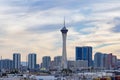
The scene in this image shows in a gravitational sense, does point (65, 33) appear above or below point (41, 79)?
above

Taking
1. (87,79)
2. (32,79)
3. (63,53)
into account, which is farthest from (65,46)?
(32,79)

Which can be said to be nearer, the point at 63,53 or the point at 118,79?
the point at 118,79

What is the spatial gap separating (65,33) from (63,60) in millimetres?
10774

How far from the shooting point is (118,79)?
4232 inches

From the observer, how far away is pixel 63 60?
611ft

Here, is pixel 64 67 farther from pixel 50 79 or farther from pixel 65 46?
pixel 50 79

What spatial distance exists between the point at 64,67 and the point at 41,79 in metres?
82.1

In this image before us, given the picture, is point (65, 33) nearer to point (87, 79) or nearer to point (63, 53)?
point (63, 53)

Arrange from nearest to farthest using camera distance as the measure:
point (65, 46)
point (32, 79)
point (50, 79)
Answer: point (32, 79), point (50, 79), point (65, 46)

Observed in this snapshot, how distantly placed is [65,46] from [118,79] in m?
76.1

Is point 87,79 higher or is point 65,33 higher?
point 65,33

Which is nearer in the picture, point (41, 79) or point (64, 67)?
point (41, 79)

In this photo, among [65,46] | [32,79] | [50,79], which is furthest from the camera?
[65,46]

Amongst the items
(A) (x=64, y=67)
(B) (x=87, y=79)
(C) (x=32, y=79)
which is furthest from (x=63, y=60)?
(C) (x=32, y=79)
